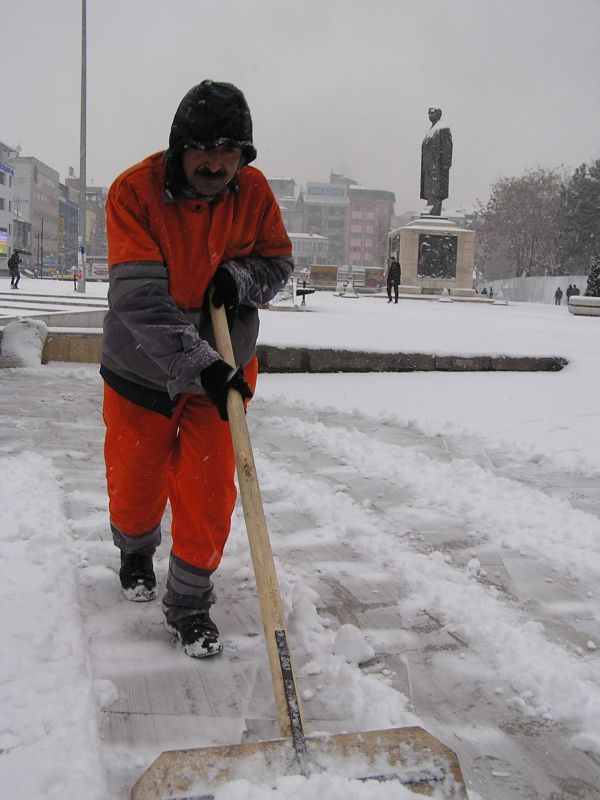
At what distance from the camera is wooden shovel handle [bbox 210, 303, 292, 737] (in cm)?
166

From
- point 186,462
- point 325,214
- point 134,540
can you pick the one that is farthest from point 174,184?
point 325,214

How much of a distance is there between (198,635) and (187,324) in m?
0.86

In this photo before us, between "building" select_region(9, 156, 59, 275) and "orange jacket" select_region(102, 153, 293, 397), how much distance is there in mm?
77505

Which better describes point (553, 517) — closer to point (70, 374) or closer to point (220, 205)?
point (220, 205)

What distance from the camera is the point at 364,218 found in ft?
351

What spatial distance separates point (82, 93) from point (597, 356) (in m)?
17.9

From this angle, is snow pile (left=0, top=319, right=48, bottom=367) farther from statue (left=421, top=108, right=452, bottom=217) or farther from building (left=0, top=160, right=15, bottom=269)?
building (left=0, top=160, right=15, bottom=269)

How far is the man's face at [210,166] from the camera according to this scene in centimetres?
193

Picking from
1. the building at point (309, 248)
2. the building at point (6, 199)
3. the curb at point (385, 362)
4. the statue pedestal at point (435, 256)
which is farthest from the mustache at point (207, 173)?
the building at point (309, 248)

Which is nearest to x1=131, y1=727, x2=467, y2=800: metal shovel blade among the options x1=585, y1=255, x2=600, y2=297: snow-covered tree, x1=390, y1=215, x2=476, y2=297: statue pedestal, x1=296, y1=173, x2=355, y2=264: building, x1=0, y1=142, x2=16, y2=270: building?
x1=585, y1=255, x2=600, y2=297: snow-covered tree

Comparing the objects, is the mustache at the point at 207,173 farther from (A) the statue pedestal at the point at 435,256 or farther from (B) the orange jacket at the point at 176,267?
(A) the statue pedestal at the point at 435,256

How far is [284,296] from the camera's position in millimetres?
16531

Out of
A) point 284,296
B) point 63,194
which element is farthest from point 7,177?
point 284,296

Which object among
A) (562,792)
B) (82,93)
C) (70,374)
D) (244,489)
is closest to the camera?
(562,792)
